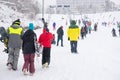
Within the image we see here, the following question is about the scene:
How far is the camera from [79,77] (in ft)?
36.0

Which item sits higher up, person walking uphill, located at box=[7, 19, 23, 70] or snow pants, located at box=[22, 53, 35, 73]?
person walking uphill, located at box=[7, 19, 23, 70]

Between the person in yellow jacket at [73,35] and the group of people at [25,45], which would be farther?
the person in yellow jacket at [73,35]

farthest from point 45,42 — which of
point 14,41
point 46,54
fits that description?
point 14,41

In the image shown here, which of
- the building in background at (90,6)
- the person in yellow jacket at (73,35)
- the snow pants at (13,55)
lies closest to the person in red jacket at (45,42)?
the snow pants at (13,55)

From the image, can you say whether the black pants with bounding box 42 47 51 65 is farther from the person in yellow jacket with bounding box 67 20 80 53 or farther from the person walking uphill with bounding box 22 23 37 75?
the person in yellow jacket with bounding box 67 20 80 53

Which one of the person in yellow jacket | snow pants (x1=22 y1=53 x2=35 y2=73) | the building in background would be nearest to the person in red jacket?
snow pants (x1=22 y1=53 x2=35 y2=73)

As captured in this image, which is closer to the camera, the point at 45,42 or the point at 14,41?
the point at 14,41

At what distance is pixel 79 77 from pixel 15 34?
111 inches

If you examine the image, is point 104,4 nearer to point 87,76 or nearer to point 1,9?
point 1,9

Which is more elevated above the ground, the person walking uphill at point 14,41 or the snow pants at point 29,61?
the person walking uphill at point 14,41

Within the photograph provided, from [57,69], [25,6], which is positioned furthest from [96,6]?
[57,69]

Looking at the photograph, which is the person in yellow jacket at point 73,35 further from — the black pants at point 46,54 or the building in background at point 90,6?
the building in background at point 90,6

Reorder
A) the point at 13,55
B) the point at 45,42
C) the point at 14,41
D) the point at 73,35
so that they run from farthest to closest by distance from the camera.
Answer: the point at 73,35
the point at 45,42
the point at 13,55
the point at 14,41

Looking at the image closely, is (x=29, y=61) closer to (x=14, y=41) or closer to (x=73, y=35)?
(x=14, y=41)
